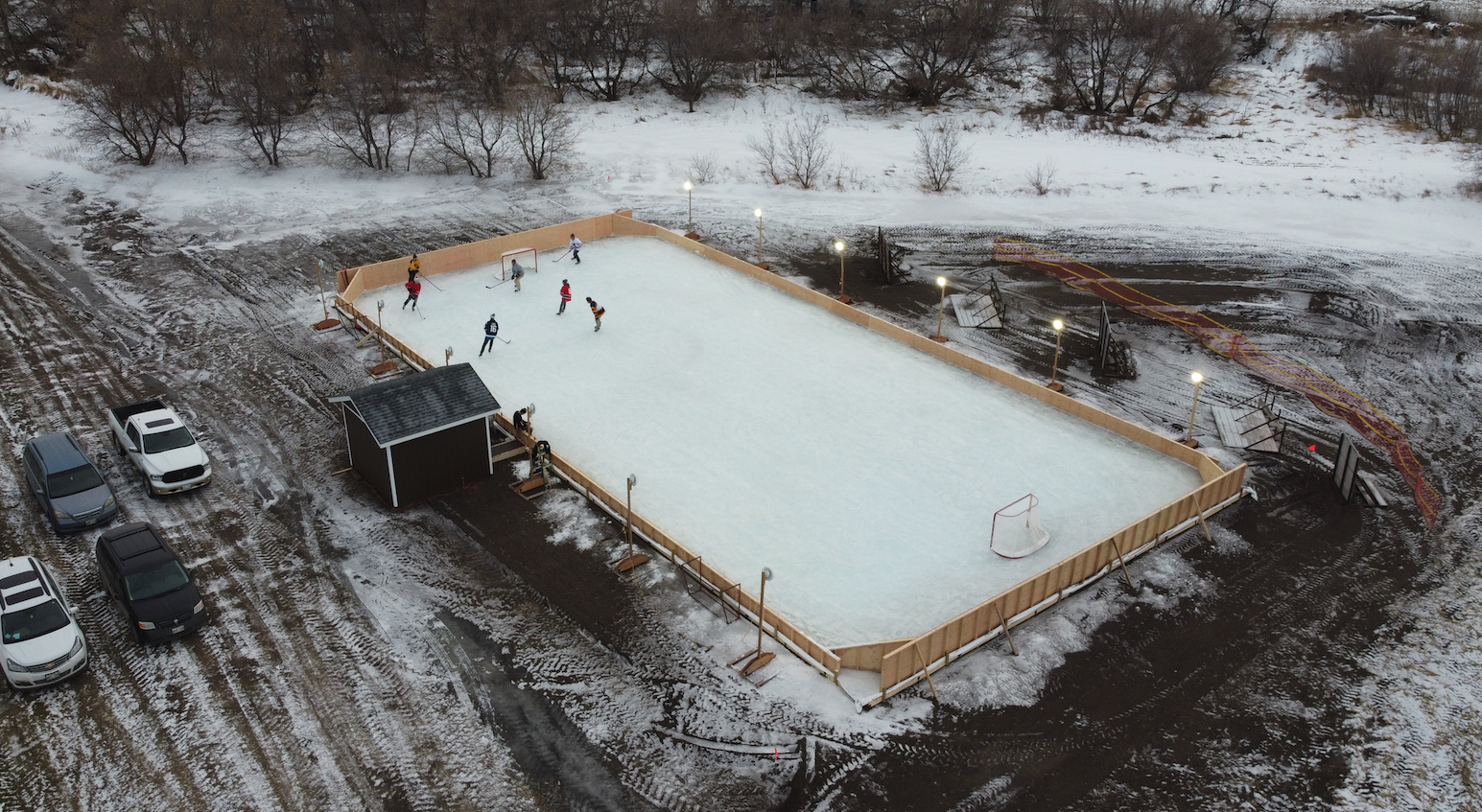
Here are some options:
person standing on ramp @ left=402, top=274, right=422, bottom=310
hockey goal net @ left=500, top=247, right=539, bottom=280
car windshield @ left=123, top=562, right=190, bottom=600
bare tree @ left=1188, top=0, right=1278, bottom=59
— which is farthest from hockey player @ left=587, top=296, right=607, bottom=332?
bare tree @ left=1188, top=0, right=1278, bottom=59

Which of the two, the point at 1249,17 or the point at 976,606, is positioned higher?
the point at 1249,17

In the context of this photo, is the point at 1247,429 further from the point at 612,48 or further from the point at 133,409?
the point at 612,48

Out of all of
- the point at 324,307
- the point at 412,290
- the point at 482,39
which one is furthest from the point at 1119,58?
the point at 324,307

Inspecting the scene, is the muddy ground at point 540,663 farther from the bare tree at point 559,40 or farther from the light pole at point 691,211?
the bare tree at point 559,40

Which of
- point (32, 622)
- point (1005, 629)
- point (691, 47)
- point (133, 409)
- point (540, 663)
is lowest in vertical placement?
point (540, 663)

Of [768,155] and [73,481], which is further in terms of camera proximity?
[768,155]

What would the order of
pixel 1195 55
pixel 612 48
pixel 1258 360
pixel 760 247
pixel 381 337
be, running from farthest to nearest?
pixel 612 48 < pixel 1195 55 < pixel 760 247 < pixel 1258 360 < pixel 381 337

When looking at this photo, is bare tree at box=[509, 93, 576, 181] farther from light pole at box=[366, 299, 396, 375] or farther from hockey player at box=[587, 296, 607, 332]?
hockey player at box=[587, 296, 607, 332]
